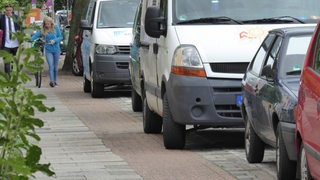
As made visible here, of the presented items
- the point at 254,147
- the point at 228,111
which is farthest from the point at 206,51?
the point at 254,147

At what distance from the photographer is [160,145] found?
11.8 meters

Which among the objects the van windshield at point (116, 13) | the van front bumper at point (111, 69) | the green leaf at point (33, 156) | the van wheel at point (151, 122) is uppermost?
the green leaf at point (33, 156)

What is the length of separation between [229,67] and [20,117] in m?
7.36

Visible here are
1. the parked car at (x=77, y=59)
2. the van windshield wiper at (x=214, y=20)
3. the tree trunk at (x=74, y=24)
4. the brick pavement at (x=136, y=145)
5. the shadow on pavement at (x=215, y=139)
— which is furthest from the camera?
the tree trunk at (x=74, y=24)

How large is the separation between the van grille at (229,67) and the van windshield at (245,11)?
611 millimetres

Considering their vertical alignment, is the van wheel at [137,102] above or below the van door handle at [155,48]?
below

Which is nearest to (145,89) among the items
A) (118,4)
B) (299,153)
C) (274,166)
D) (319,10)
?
(319,10)

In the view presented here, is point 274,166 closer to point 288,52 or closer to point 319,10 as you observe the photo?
point 288,52

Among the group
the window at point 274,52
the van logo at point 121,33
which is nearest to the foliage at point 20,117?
the window at point 274,52

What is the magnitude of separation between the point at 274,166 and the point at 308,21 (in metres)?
2.53

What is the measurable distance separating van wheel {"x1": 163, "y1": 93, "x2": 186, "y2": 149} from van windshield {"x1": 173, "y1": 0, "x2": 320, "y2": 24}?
109 cm

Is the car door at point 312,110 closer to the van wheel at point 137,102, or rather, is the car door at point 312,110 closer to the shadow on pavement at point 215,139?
the shadow on pavement at point 215,139

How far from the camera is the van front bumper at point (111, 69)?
1994cm

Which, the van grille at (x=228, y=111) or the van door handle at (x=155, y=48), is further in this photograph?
the van door handle at (x=155, y=48)
